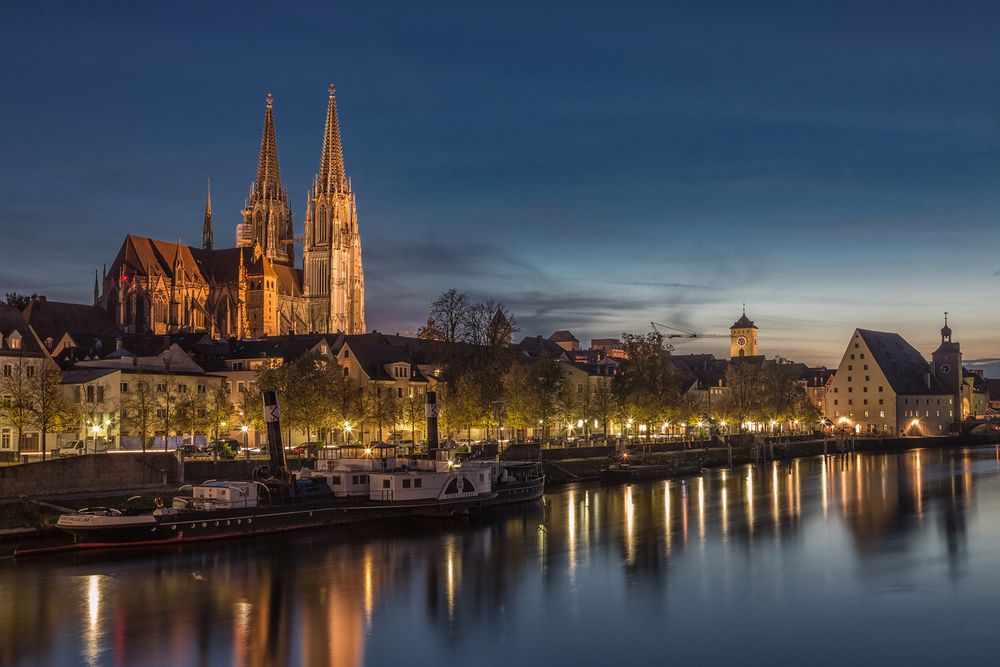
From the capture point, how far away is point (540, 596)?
129 ft

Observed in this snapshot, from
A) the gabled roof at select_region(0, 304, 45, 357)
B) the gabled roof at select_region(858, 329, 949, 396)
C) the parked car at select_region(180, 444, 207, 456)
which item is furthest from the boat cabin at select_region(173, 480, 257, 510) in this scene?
the gabled roof at select_region(858, 329, 949, 396)

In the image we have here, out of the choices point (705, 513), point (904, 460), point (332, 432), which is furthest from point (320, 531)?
point (904, 460)

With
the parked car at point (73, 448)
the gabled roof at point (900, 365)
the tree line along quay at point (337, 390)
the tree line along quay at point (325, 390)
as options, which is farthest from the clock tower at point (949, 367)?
the parked car at point (73, 448)

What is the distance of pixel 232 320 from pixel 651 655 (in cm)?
16935

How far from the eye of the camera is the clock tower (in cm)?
16212

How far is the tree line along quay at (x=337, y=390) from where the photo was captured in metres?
75.2

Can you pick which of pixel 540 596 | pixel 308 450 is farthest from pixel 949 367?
pixel 540 596

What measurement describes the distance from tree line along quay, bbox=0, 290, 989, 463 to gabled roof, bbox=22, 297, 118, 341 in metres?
0.31

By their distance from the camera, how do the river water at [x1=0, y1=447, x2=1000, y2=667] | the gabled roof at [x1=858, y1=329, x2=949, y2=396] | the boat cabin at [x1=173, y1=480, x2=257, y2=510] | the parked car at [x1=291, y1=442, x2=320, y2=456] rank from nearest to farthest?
the river water at [x1=0, y1=447, x2=1000, y2=667] < the boat cabin at [x1=173, y1=480, x2=257, y2=510] < the parked car at [x1=291, y1=442, x2=320, y2=456] < the gabled roof at [x1=858, y1=329, x2=949, y2=396]

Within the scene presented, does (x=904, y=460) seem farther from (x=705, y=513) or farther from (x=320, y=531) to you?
(x=320, y=531)

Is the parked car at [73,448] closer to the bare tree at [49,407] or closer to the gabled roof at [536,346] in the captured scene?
the bare tree at [49,407]

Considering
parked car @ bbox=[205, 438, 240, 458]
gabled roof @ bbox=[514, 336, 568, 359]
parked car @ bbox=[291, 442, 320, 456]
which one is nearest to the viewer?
parked car @ bbox=[205, 438, 240, 458]

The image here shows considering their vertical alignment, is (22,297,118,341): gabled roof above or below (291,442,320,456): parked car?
above

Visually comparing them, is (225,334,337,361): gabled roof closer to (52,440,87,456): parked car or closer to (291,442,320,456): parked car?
(291,442,320,456): parked car
